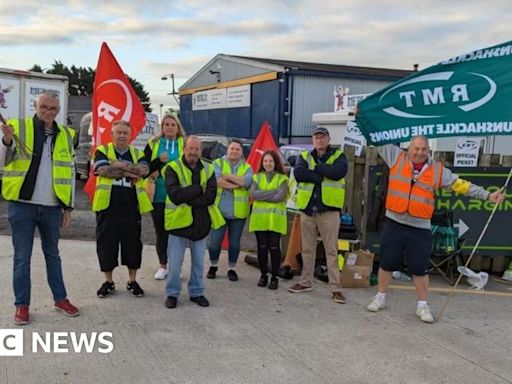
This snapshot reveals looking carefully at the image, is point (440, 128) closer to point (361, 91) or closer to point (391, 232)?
point (391, 232)

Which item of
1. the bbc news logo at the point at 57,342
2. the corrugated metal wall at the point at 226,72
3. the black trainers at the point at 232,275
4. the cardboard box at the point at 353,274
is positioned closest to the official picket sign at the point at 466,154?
the cardboard box at the point at 353,274

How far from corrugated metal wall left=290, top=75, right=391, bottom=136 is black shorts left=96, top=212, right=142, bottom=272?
16715 millimetres

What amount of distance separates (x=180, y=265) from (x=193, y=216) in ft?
1.67

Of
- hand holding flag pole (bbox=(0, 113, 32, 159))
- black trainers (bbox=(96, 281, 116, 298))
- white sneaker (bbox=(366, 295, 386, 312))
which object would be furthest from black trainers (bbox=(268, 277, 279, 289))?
hand holding flag pole (bbox=(0, 113, 32, 159))

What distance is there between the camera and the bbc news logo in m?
4.13

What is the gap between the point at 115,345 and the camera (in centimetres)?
428

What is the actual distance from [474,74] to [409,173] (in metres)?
1.73

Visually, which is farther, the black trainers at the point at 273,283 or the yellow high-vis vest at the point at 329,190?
the black trainers at the point at 273,283

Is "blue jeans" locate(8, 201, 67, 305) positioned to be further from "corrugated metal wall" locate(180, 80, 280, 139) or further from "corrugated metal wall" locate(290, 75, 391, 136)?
"corrugated metal wall" locate(290, 75, 391, 136)

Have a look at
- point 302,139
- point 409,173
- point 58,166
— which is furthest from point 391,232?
point 302,139

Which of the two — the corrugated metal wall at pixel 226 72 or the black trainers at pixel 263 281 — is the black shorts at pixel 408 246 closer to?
the black trainers at pixel 263 281

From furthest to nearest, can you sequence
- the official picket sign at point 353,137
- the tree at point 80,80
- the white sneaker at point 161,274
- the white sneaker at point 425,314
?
the tree at point 80,80
the official picket sign at point 353,137
the white sneaker at point 161,274
the white sneaker at point 425,314

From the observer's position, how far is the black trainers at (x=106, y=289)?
215 inches

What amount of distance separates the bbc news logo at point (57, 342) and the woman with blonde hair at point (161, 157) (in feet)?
5.71
